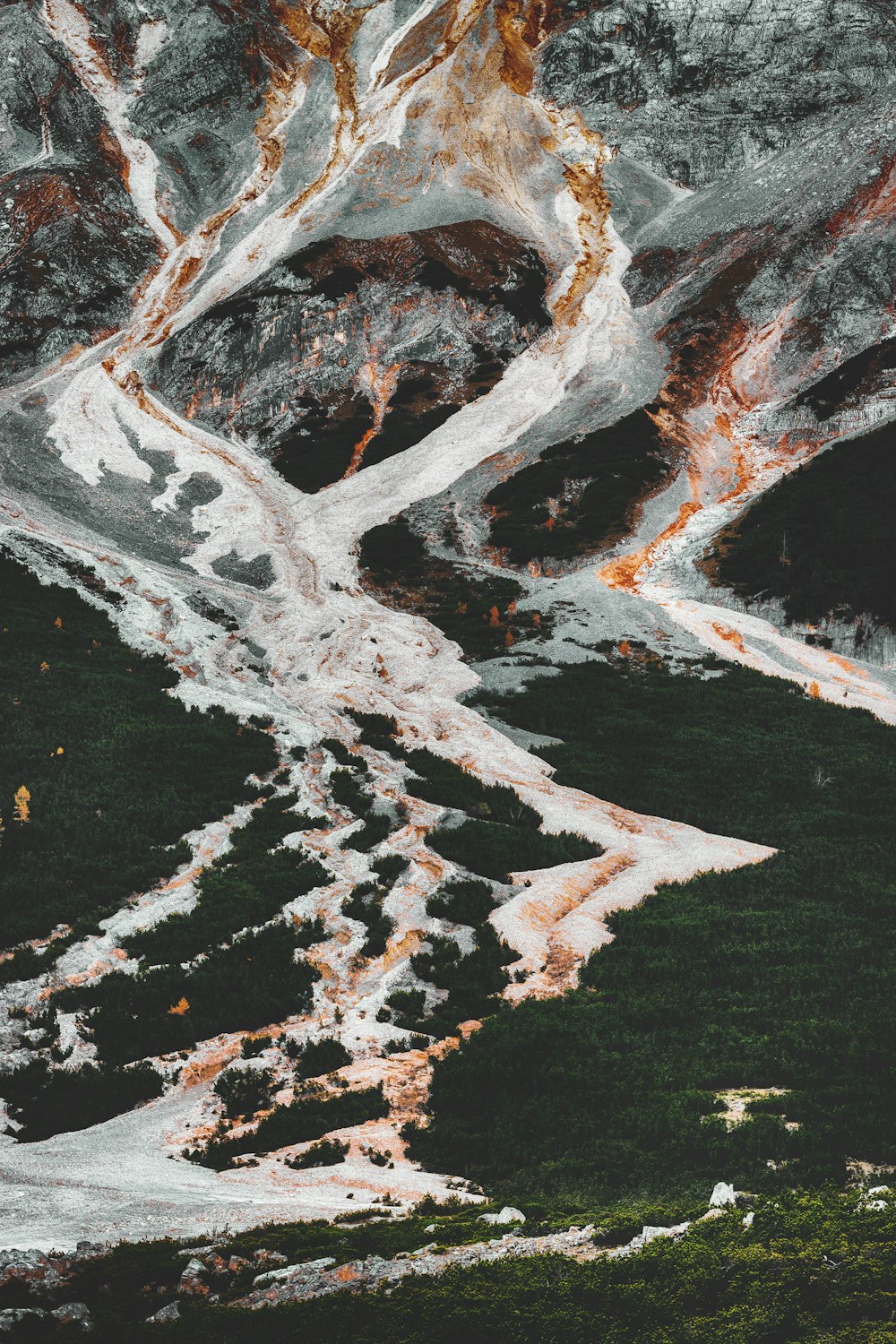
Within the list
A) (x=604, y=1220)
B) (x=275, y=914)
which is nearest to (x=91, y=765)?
(x=275, y=914)

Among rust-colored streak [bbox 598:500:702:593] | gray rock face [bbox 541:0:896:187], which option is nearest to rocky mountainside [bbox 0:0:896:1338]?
rust-colored streak [bbox 598:500:702:593]

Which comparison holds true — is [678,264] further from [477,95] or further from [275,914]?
[275,914]

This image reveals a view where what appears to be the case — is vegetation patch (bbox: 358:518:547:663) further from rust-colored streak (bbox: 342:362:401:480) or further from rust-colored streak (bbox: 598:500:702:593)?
rust-colored streak (bbox: 342:362:401:480)

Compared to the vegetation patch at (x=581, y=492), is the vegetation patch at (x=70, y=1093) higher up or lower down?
lower down

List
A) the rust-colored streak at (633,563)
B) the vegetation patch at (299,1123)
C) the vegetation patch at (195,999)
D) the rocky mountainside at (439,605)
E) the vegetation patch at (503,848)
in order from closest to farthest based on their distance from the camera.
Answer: the vegetation patch at (299,1123)
the rocky mountainside at (439,605)
the vegetation patch at (195,999)
the vegetation patch at (503,848)
the rust-colored streak at (633,563)

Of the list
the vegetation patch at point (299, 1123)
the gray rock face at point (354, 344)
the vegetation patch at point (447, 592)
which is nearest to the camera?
the vegetation patch at point (299, 1123)

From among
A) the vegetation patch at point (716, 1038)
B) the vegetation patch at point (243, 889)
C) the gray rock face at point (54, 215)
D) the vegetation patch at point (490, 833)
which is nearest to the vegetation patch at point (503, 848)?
the vegetation patch at point (490, 833)

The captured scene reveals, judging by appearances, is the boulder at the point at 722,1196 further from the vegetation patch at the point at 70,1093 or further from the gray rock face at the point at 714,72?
the gray rock face at the point at 714,72
